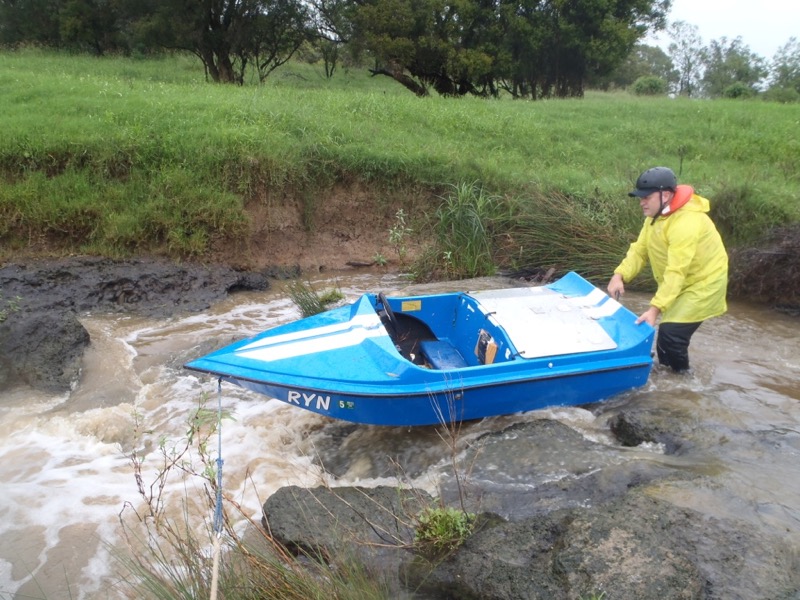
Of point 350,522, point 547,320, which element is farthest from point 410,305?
point 350,522

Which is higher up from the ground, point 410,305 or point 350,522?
point 410,305

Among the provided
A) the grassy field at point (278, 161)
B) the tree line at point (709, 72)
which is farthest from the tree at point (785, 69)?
the grassy field at point (278, 161)

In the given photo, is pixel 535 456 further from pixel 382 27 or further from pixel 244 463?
pixel 382 27

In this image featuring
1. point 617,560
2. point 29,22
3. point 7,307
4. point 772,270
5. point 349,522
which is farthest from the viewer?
point 29,22

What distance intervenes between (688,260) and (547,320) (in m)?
1.19

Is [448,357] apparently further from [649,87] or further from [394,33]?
[649,87]

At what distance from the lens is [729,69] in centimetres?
3609

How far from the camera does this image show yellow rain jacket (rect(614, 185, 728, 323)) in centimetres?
500

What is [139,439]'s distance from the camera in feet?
16.4

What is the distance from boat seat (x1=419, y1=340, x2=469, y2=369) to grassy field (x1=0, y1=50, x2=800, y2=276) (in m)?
3.53

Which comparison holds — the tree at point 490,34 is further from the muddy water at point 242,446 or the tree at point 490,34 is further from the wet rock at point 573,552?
the wet rock at point 573,552

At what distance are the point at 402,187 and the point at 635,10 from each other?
1546cm

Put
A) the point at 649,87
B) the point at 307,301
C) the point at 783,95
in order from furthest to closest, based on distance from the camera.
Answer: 1. the point at 649,87
2. the point at 783,95
3. the point at 307,301

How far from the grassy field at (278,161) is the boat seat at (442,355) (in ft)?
11.6
